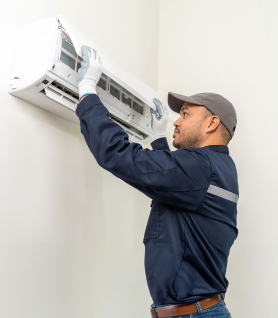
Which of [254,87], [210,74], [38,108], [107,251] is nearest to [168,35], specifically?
[210,74]

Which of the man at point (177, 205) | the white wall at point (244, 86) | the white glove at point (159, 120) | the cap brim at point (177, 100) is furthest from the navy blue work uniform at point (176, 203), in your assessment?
the white wall at point (244, 86)

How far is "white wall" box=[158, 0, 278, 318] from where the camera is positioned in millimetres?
1609

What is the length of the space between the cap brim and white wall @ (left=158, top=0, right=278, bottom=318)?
58cm

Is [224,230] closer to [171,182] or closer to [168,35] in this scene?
[171,182]

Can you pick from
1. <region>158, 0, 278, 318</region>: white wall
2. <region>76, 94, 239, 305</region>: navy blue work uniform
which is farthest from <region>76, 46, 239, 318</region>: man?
<region>158, 0, 278, 318</region>: white wall

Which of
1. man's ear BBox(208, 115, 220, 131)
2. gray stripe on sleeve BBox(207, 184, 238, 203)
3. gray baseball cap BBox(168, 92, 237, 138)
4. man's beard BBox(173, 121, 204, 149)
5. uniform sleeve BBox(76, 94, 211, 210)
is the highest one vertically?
gray baseball cap BBox(168, 92, 237, 138)

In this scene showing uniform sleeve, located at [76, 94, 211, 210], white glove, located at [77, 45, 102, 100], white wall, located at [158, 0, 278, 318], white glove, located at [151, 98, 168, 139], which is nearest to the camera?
uniform sleeve, located at [76, 94, 211, 210]

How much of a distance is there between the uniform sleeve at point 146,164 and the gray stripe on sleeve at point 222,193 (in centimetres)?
2

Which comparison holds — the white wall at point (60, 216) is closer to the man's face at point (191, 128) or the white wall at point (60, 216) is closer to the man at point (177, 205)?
the man at point (177, 205)

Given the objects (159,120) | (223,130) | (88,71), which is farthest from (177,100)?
(88,71)

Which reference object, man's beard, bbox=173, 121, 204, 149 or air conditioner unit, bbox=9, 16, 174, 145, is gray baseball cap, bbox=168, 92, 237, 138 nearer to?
man's beard, bbox=173, 121, 204, 149

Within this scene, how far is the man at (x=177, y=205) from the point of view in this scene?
3.28ft

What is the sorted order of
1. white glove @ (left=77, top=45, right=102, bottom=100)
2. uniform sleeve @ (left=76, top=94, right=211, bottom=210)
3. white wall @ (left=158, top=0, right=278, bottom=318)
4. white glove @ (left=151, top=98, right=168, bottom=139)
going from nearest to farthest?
uniform sleeve @ (left=76, top=94, right=211, bottom=210)
white glove @ (left=77, top=45, right=102, bottom=100)
white glove @ (left=151, top=98, right=168, bottom=139)
white wall @ (left=158, top=0, right=278, bottom=318)

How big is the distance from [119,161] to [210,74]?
4.34 ft
